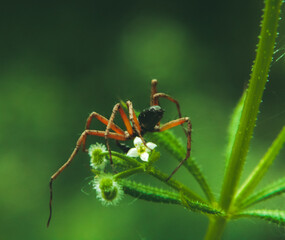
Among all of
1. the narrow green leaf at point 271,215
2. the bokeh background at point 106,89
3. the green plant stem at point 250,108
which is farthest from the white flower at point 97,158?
the bokeh background at point 106,89

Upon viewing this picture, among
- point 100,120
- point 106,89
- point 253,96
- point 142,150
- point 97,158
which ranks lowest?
point 97,158

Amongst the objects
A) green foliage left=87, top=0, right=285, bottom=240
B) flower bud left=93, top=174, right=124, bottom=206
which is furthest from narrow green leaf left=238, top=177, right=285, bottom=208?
flower bud left=93, top=174, right=124, bottom=206

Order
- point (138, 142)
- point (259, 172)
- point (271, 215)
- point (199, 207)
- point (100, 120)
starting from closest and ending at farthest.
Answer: point (199, 207) → point (271, 215) → point (138, 142) → point (259, 172) → point (100, 120)

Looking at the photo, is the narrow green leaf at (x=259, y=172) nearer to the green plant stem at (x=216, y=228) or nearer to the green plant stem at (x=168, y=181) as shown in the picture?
the green plant stem at (x=216, y=228)

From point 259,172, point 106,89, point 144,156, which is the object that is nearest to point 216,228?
point 259,172

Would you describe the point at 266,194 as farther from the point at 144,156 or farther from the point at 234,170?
the point at 144,156

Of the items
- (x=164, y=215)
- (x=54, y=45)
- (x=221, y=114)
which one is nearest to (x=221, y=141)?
(x=221, y=114)
